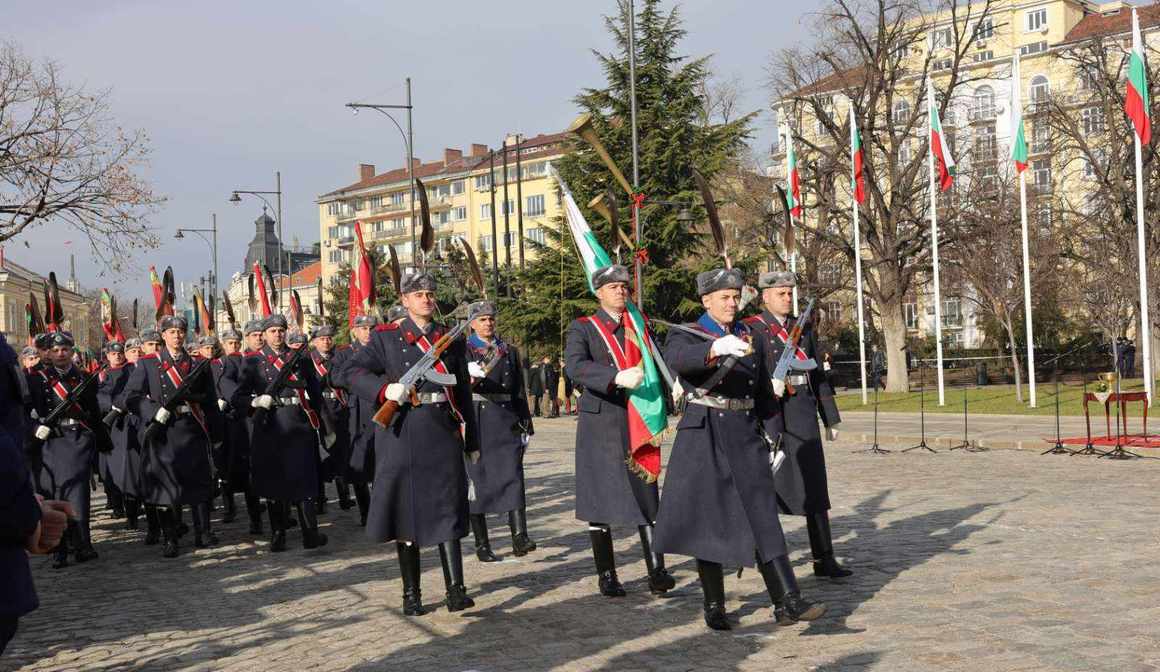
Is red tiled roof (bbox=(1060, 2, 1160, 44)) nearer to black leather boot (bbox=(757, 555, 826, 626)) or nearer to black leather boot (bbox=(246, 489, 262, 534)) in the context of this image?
black leather boot (bbox=(246, 489, 262, 534))

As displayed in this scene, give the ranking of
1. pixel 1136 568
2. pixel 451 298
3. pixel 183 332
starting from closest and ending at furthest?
1. pixel 1136 568
2. pixel 183 332
3. pixel 451 298

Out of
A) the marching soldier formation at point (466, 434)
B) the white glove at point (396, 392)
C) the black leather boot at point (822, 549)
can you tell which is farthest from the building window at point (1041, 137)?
the white glove at point (396, 392)

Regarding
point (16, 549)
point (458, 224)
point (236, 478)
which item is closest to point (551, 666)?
point (16, 549)

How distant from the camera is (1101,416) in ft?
88.3

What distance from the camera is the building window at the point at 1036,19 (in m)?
87.8

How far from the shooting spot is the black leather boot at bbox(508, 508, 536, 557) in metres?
10.9

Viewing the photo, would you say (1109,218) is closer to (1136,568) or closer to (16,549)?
(1136,568)

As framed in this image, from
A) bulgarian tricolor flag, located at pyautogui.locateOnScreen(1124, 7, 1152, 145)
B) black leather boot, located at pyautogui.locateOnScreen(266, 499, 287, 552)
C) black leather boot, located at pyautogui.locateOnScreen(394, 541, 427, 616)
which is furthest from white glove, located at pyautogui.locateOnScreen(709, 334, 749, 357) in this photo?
bulgarian tricolor flag, located at pyautogui.locateOnScreen(1124, 7, 1152, 145)

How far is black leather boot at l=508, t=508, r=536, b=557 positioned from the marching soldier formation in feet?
0.08

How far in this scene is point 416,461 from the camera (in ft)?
27.8

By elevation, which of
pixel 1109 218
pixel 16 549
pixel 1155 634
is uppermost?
pixel 1109 218

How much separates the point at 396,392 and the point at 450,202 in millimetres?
113424

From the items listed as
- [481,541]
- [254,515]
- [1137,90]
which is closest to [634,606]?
[481,541]

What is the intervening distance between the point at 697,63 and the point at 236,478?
29.8 meters
